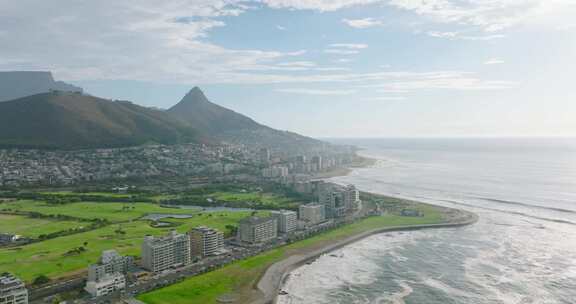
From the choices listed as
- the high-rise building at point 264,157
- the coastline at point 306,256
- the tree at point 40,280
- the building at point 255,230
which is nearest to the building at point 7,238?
the tree at point 40,280

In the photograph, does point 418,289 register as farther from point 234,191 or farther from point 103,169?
point 103,169

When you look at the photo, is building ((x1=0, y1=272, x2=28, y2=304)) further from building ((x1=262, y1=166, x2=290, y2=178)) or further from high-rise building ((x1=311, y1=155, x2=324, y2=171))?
high-rise building ((x1=311, y1=155, x2=324, y2=171))

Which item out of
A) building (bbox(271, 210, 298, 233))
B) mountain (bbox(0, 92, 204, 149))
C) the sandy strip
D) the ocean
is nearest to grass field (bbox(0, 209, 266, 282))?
building (bbox(271, 210, 298, 233))

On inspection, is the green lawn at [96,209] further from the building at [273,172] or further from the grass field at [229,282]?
the building at [273,172]

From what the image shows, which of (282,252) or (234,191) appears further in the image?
(234,191)

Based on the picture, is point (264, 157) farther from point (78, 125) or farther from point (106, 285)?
point (106, 285)

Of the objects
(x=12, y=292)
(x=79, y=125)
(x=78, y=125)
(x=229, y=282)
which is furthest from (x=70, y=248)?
(x=79, y=125)

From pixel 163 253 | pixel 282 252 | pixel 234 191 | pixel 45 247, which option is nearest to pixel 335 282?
pixel 282 252
